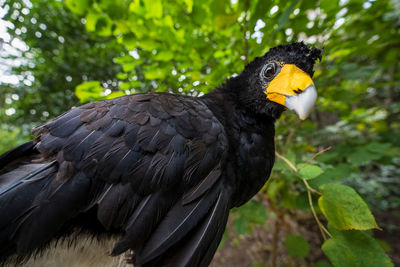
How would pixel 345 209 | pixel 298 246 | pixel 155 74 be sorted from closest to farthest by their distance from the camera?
pixel 345 209 < pixel 155 74 < pixel 298 246

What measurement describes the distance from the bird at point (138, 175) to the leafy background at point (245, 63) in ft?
0.93

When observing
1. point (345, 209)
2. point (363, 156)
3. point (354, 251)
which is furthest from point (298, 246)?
point (345, 209)

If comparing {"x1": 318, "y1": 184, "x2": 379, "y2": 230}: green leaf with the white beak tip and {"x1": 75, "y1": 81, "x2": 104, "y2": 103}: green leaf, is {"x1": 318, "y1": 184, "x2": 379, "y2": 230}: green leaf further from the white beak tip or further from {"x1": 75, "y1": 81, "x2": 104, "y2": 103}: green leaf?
{"x1": 75, "y1": 81, "x2": 104, "y2": 103}: green leaf

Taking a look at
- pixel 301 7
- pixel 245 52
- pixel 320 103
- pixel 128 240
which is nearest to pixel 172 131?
pixel 128 240

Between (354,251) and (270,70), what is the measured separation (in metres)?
0.80

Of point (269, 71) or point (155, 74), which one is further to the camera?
Result: point (155, 74)

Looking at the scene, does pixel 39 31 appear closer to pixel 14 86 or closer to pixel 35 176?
pixel 14 86

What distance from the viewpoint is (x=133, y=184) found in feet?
2.43

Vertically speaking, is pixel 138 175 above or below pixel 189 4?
below

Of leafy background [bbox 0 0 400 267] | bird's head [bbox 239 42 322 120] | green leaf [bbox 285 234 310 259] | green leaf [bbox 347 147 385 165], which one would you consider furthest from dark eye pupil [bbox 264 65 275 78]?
green leaf [bbox 285 234 310 259]

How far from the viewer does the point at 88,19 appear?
1.21 metres

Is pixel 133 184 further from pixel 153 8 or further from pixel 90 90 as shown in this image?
pixel 153 8

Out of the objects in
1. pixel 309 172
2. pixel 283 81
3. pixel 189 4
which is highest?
pixel 189 4

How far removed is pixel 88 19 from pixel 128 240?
4.21ft
